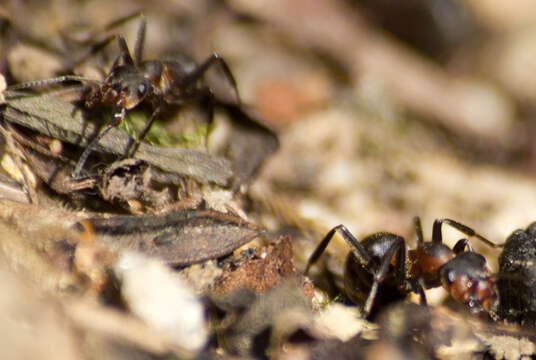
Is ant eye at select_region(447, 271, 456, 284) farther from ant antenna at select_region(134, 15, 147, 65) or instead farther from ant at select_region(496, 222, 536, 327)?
ant antenna at select_region(134, 15, 147, 65)

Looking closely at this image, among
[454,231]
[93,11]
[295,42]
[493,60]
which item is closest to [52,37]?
[93,11]

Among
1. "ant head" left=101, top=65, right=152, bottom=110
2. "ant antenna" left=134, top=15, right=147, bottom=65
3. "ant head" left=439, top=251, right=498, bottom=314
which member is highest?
"ant antenna" left=134, top=15, right=147, bottom=65

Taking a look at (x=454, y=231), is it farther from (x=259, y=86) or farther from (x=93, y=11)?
(x=93, y=11)

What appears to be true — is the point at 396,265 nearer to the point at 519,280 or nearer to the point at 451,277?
the point at 451,277

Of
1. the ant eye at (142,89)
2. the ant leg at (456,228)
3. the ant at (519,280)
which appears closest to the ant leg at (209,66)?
the ant eye at (142,89)

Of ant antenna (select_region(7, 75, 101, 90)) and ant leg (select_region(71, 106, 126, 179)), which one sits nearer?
ant leg (select_region(71, 106, 126, 179))

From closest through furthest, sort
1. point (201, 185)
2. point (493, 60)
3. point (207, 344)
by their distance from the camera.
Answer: point (207, 344) < point (201, 185) < point (493, 60)

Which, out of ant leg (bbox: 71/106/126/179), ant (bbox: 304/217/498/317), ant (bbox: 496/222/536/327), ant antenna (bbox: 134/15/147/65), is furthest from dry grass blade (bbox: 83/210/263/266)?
ant antenna (bbox: 134/15/147/65)
